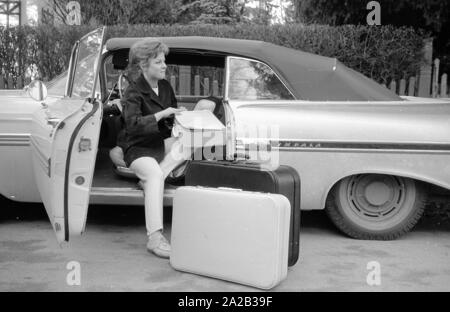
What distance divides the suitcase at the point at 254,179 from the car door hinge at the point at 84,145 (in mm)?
656

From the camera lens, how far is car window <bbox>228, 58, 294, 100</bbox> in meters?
4.50

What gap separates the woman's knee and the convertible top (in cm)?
101

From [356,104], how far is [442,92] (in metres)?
4.35

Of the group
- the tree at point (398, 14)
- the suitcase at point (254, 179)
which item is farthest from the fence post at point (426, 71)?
the suitcase at point (254, 179)

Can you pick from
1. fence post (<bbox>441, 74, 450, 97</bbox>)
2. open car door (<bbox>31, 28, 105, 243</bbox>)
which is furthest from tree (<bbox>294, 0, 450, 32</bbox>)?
open car door (<bbox>31, 28, 105, 243</bbox>)

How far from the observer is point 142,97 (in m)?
4.25

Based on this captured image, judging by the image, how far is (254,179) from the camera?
3467 mm

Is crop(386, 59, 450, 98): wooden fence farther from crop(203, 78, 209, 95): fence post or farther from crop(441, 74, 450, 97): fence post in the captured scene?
crop(203, 78, 209, 95): fence post

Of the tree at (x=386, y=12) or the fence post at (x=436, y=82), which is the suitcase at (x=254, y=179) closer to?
the fence post at (x=436, y=82)

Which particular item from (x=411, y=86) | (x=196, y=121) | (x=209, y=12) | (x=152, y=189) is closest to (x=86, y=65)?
(x=196, y=121)

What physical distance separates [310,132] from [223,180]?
3.24ft
